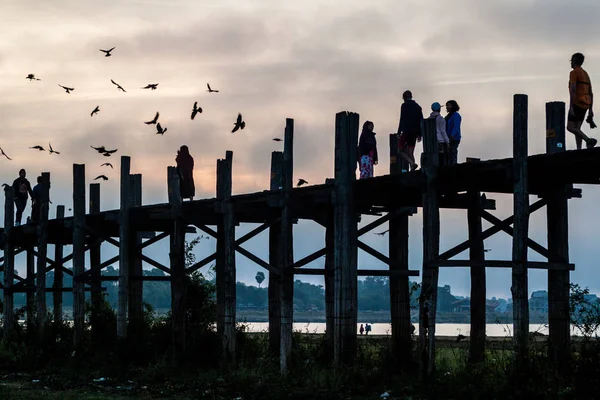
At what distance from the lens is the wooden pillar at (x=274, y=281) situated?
2556cm

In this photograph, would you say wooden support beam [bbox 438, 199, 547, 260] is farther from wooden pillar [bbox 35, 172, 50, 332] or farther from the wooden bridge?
wooden pillar [bbox 35, 172, 50, 332]

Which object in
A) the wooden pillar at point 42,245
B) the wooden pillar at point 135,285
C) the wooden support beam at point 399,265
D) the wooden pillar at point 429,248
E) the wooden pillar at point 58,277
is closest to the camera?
the wooden pillar at point 429,248

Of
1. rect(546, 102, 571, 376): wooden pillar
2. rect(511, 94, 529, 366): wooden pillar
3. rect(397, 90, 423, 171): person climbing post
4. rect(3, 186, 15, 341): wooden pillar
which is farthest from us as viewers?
rect(3, 186, 15, 341): wooden pillar

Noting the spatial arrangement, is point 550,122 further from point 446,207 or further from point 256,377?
point 256,377

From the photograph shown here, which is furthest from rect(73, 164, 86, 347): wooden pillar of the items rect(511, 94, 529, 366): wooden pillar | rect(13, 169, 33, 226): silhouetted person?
rect(511, 94, 529, 366): wooden pillar

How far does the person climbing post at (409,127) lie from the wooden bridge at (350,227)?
2.59ft

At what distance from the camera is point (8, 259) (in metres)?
35.5

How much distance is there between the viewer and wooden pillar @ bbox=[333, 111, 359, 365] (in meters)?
20.8

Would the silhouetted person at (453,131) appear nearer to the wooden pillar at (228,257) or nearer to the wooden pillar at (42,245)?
the wooden pillar at (228,257)

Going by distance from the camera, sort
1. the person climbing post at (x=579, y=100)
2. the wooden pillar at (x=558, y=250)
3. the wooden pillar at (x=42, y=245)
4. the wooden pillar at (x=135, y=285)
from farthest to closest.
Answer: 1. the wooden pillar at (x=42, y=245)
2. the wooden pillar at (x=135, y=285)
3. the wooden pillar at (x=558, y=250)
4. the person climbing post at (x=579, y=100)

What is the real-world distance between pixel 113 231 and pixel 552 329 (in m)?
15.6

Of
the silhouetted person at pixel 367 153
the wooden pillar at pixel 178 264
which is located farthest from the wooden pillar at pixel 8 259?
the silhouetted person at pixel 367 153

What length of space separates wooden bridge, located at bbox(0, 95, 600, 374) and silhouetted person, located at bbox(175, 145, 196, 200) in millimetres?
293

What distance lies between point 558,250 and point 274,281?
26.0ft
